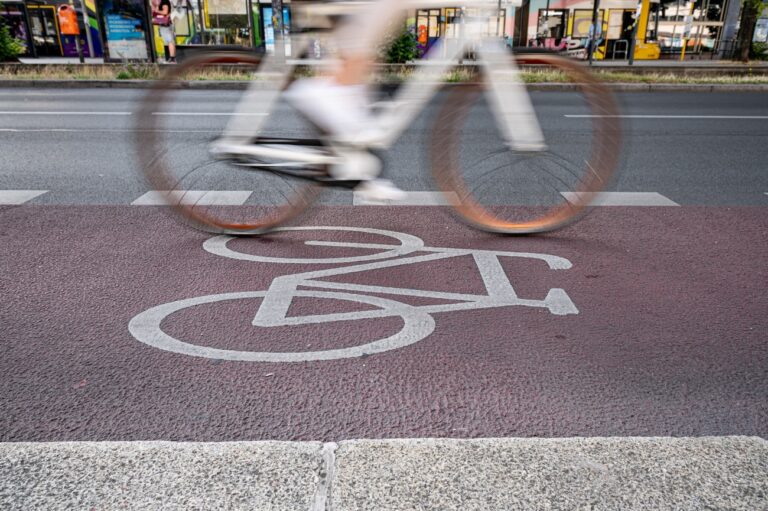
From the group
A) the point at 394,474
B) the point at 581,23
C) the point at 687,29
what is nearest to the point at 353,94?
the point at 394,474

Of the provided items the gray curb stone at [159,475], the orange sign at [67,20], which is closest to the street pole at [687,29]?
the orange sign at [67,20]

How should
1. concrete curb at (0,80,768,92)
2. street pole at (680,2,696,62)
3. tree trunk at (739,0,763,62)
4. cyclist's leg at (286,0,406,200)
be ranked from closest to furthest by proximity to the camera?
1. cyclist's leg at (286,0,406,200)
2. concrete curb at (0,80,768,92)
3. tree trunk at (739,0,763,62)
4. street pole at (680,2,696,62)

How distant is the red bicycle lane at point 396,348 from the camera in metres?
2.13

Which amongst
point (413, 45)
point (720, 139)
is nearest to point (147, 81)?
point (413, 45)

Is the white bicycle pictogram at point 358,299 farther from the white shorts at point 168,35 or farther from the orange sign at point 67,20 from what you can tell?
the orange sign at point 67,20

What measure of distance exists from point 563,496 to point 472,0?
2661 millimetres

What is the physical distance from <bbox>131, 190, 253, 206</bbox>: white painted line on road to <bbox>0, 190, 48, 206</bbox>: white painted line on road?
2.95ft

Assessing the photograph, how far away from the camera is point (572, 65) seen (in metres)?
3.71

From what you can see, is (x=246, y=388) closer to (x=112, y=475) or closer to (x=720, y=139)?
(x=112, y=475)

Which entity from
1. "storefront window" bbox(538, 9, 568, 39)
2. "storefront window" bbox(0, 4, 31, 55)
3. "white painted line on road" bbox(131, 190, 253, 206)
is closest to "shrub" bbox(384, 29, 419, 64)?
"storefront window" bbox(538, 9, 568, 39)

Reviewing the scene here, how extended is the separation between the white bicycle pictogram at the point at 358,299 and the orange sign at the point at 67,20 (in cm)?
3089

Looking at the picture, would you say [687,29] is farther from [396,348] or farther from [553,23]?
[396,348]

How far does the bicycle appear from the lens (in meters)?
3.58

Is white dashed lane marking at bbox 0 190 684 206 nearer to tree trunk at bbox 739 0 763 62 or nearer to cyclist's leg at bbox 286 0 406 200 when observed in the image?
cyclist's leg at bbox 286 0 406 200
